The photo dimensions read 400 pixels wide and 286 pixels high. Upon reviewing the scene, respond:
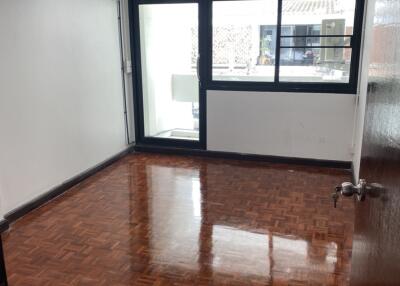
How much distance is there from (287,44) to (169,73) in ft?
5.35

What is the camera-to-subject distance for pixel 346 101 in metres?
4.54

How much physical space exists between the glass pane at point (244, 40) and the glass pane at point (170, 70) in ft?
1.07

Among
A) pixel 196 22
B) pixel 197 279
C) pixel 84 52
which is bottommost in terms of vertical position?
pixel 197 279

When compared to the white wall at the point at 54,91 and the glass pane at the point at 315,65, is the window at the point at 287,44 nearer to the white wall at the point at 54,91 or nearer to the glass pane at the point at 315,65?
the glass pane at the point at 315,65

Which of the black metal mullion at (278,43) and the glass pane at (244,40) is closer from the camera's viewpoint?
the black metal mullion at (278,43)

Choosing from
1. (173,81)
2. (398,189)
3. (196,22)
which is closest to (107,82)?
(173,81)

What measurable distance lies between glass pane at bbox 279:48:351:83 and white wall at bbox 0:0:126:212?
2079 mm

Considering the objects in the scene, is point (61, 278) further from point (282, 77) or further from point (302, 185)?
point (282, 77)

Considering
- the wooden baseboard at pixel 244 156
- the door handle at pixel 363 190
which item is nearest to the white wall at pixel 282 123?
the wooden baseboard at pixel 244 156

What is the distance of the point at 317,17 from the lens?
4.49 m

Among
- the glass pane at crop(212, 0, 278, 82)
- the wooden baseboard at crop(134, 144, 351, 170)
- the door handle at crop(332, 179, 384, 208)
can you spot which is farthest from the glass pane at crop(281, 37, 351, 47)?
the door handle at crop(332, 179, 384, 208)

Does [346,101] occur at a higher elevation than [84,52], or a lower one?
lower

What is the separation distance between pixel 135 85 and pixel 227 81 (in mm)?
1265

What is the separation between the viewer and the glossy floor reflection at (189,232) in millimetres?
2654
